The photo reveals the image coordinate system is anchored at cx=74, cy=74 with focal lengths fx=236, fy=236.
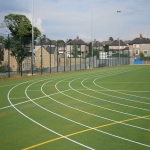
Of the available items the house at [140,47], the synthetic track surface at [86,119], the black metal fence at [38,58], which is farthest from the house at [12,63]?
the house at [140,47]

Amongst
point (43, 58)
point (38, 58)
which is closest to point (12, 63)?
point (38, 58)

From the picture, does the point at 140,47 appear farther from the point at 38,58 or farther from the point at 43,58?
the point at 38,58

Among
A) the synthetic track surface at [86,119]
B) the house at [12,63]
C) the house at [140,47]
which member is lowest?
the synthetic track surface at [86,119]

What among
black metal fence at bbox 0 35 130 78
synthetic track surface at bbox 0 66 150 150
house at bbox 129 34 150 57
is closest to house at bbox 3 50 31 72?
black metal fence at bbox 0 35 130 78

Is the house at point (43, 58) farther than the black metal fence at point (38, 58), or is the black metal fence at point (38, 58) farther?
the house at point (43, 58)

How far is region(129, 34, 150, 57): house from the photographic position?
85125 millimetres

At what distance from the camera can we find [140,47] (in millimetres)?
86125

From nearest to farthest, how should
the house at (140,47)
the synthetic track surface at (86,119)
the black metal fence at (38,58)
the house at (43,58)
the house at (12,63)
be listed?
the synthetic track surface at (86,119), the house at (12,63), the black metal fence at (38,58), the house at (43,58), the house at (140,47)

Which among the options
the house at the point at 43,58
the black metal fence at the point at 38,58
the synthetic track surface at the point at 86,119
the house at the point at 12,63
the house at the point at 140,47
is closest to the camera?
the synthetic track surface at the point at 86,119

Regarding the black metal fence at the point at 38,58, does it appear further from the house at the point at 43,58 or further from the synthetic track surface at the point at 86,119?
the synthetic track surface at the point at 86,119

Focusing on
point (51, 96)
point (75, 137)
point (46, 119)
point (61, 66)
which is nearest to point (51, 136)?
point (75, 137)

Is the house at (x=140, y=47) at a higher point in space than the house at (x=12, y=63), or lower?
higher

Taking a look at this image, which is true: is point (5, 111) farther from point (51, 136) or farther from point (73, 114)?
point (51, 136)

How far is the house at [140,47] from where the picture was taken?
85.1 m
